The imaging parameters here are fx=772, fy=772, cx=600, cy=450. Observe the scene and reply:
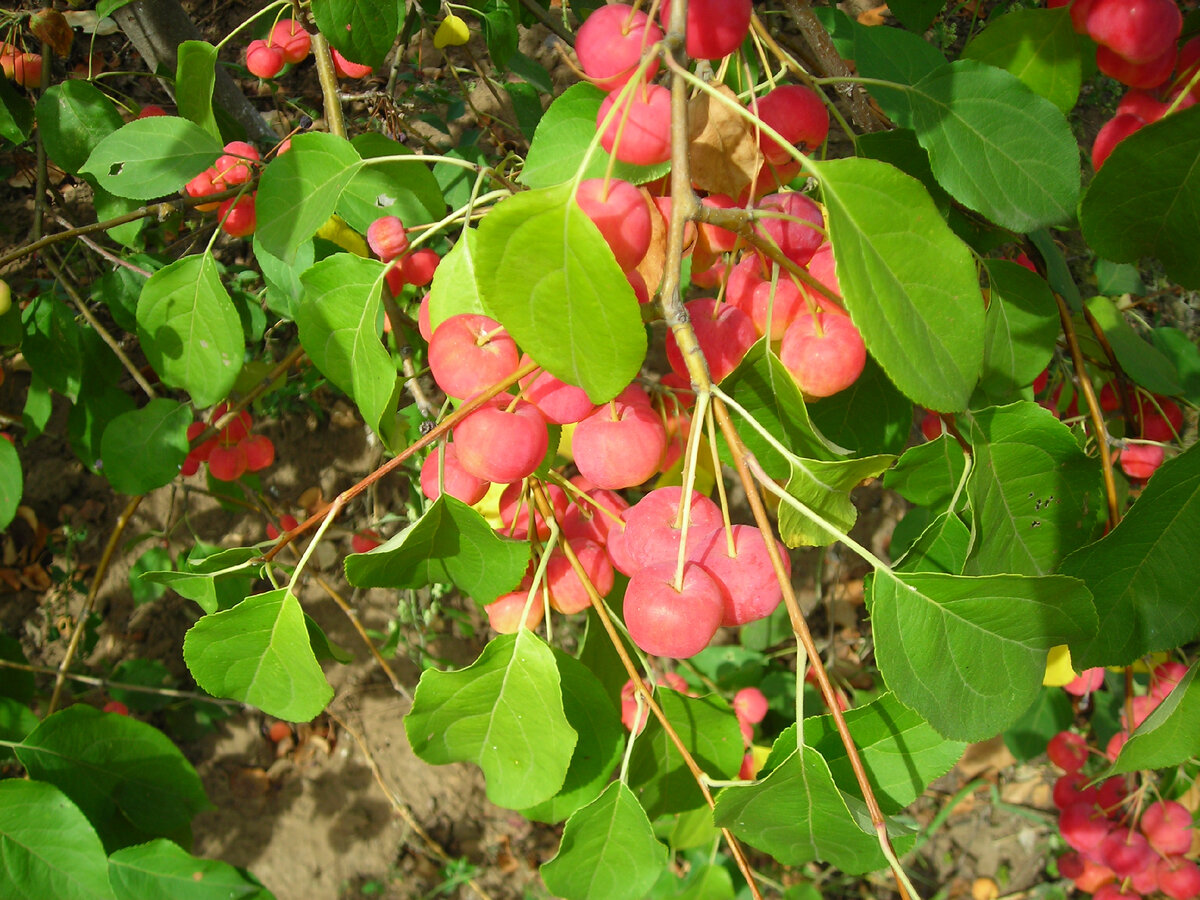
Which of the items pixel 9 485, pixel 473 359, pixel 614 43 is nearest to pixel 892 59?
pixel 614 43

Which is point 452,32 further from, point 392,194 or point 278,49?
point 392,194

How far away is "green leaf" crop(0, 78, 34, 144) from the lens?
131cm

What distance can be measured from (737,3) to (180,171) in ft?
2.62

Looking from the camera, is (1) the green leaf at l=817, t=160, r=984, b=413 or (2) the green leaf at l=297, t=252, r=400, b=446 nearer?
(1) the green leaf at l=817, t=160, r=984, b=413

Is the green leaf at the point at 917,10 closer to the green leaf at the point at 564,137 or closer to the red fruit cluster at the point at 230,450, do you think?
the green leaf at the point at 564,137

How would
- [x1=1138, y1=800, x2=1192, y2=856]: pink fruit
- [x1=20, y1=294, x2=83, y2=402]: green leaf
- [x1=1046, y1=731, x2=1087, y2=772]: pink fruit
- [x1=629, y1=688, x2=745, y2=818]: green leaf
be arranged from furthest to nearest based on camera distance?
[x1=1046, y1=731, x2=1087, y2=772]: pink fruit < [x1=1138, y1=800, x2=1192, y2=856]: pink fruit < [x1=20, y1=294, x2=83, y2=402]: green leaf < [x1=629, y1=688, x2=745, y2=818]: green leaf

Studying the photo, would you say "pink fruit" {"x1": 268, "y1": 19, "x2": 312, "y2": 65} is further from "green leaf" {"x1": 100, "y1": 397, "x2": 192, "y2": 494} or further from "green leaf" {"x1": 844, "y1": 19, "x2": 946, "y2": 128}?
"green leaf" {"x1": 844, "y1": 19, "x2": 946, "y2": 128}

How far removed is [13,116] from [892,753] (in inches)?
68.5

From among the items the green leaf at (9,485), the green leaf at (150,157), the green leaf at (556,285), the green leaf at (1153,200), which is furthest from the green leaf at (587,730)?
the green leaf at (9,485)

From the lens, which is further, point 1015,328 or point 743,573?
Result: point 1015,328

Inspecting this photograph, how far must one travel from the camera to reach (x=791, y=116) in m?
0.80

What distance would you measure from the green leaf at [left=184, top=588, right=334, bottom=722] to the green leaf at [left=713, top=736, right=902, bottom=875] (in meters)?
0.42

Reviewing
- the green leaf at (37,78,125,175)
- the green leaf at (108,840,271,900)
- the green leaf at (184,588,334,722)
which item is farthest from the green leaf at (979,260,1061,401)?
the green leaf at (37,78,125,175)

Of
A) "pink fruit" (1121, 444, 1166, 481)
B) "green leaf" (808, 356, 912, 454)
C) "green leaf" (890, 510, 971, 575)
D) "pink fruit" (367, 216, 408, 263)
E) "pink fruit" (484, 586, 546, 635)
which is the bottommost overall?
"pink fruit" (1121, 444, 1166, 481)
